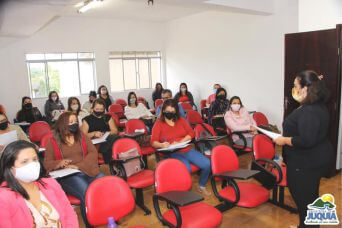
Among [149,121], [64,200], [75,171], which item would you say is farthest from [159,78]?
[64,200]

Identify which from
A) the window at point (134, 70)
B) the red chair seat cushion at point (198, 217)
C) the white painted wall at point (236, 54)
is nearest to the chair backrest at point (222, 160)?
the red chair seat cushion at point (198, 217)

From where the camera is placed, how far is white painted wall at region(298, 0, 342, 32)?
4115 mm

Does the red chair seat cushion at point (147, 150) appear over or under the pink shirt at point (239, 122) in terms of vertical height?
under

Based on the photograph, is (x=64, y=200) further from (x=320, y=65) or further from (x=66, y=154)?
(x=320, y=65)

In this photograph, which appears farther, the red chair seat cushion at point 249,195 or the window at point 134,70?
the window at point 134,70

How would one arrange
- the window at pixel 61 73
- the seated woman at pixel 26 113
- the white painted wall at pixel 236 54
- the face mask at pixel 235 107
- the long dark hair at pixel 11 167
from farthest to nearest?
1. the window at pixel 61 73
2. the seated woman at pixel 26 113
3. the white painted wall at pixel 236 54
4. the face mask at pixel 235 107
5. the long dark hair at pixel 11 167

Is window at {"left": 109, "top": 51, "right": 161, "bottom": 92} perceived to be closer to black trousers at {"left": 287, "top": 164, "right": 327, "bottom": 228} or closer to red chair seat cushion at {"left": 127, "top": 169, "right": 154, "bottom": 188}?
red chair seat cushion at {"left": 127, "top": 169, "right": 154, "bottom": 188}

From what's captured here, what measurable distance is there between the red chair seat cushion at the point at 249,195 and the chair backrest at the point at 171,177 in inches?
15.4

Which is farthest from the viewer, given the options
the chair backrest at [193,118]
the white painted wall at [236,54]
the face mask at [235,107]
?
the white painted wall at [236,54]

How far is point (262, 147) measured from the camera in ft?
11.1

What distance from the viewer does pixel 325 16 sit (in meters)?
4.26

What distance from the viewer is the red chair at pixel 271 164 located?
2.96 metres

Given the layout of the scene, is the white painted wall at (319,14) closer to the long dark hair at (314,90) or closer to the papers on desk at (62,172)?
the long dark hair at (314,90)

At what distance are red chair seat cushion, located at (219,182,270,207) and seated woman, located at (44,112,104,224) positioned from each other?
132 cm
